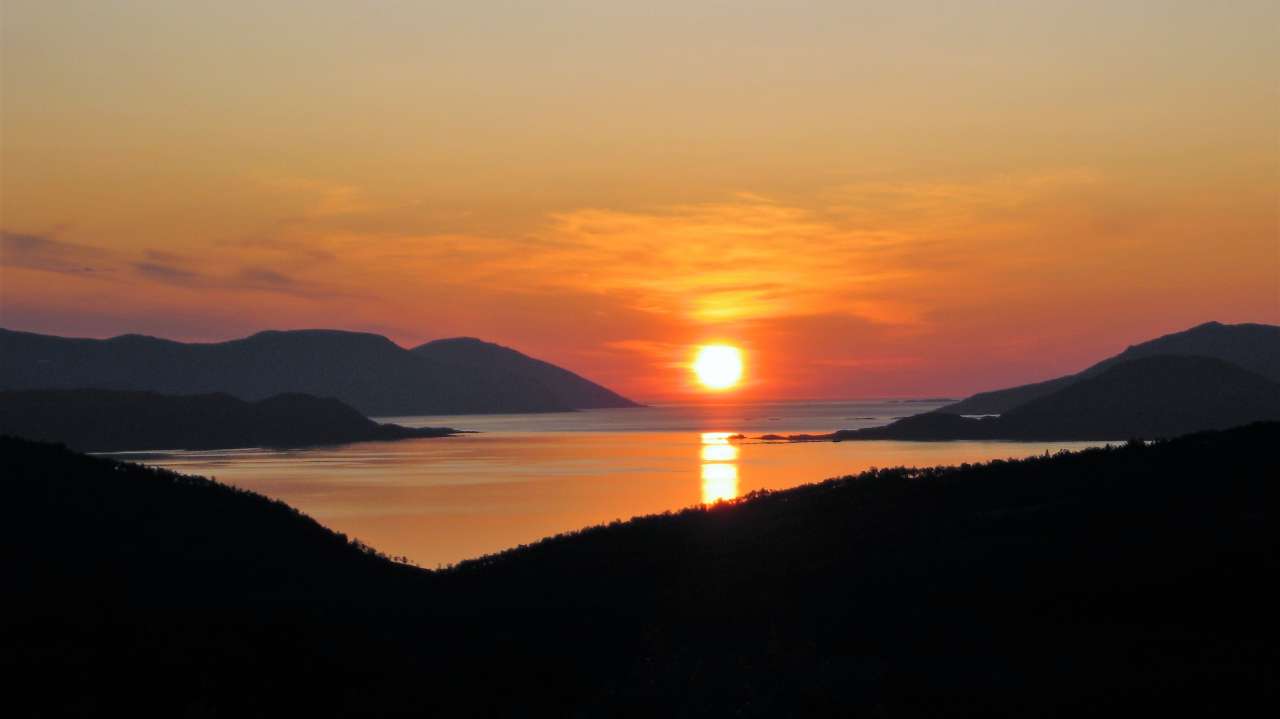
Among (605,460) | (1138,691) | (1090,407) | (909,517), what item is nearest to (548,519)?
(909,517)

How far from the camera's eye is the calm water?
75.7 meters

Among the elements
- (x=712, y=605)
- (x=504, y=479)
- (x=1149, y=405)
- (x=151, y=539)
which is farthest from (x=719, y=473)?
(x=712, y=605)

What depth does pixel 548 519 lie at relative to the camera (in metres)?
80.9

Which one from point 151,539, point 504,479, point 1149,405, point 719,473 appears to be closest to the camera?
point 151,539

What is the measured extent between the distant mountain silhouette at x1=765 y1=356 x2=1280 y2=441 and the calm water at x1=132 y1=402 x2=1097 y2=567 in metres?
9.35

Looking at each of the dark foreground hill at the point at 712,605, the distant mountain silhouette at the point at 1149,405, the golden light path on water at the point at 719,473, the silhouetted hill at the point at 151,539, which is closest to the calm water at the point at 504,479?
the golden light path on water at the point at 719,473

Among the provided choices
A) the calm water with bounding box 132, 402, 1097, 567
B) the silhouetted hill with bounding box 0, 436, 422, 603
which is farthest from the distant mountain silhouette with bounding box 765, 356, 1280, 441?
the silhouetted hill with bounding box 0, 436, 422, 603

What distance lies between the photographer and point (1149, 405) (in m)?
171

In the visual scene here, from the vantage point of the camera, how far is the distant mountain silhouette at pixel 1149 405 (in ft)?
538

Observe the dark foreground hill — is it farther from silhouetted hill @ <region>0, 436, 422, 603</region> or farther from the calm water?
the calm water

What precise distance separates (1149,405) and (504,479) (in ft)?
317

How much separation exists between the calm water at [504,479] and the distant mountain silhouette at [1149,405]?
30.7 feet

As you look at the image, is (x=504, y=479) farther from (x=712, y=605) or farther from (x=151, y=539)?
(x=712, y=605)

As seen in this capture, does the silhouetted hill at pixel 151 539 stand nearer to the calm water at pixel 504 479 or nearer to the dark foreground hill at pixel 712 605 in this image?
the dark foreground hill at pixel 712 605
